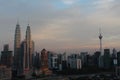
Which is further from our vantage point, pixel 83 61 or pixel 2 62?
pixel 83 61

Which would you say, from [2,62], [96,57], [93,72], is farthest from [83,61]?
[2,62]

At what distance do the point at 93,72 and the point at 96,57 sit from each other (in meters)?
8.66

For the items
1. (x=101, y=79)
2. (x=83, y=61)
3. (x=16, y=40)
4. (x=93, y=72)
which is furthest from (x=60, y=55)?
(x=101, y=79)

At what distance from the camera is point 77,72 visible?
32.6 meters

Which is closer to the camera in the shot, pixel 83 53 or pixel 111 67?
pixel 111 67

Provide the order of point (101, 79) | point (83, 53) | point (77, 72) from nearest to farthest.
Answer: point (101, 79)
point (77, 72)
point (83, 53)

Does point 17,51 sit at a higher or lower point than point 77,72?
higher

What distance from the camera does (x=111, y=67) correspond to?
3819cm

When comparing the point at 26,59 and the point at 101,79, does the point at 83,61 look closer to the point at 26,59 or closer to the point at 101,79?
the point at 26,59

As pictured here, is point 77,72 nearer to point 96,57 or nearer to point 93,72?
point 93,72

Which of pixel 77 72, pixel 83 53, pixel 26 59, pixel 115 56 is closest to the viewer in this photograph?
pixel 77 72

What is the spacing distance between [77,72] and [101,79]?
5.92m

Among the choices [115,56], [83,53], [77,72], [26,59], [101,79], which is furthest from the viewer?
[83,53]

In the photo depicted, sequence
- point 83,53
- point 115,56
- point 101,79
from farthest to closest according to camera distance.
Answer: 1. point 83,53
2. point 115,56
3. point 101,79
